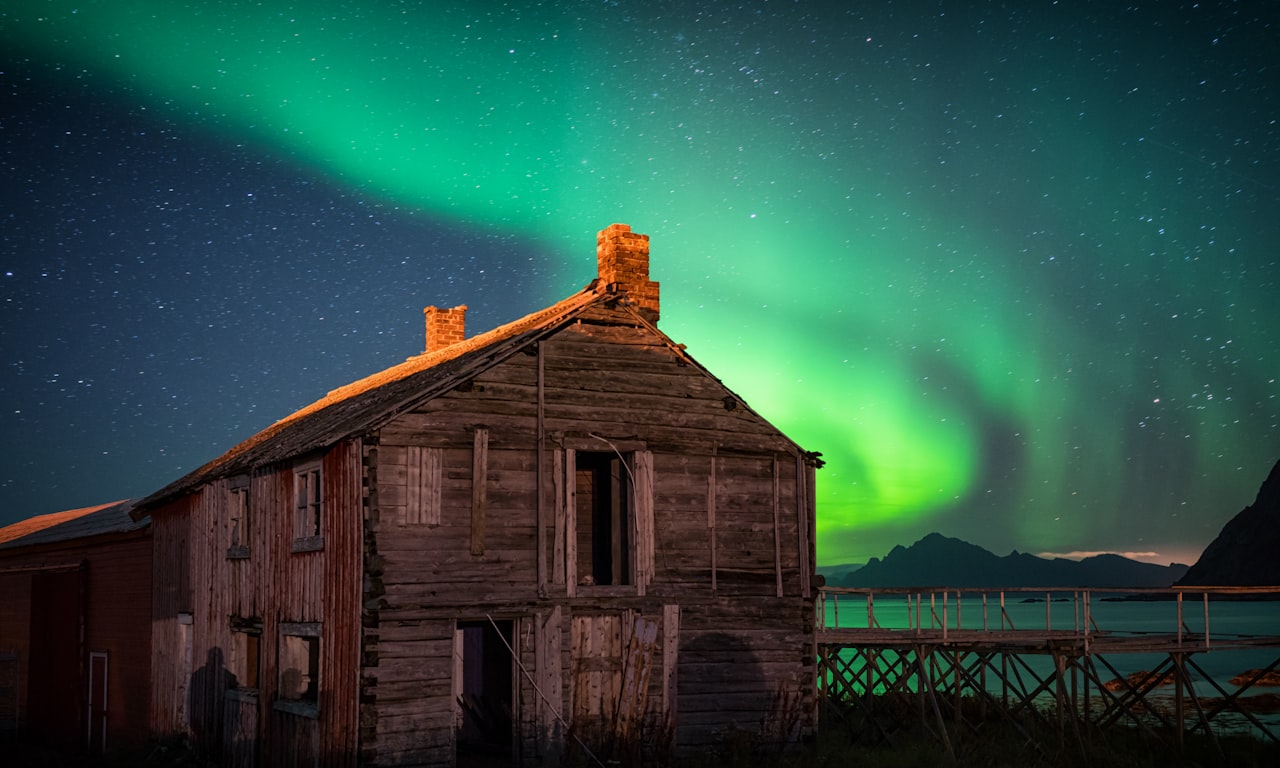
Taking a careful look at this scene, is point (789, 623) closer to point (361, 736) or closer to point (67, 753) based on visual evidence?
point (361, 736)

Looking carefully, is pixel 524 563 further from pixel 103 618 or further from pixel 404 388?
pixel 103 618

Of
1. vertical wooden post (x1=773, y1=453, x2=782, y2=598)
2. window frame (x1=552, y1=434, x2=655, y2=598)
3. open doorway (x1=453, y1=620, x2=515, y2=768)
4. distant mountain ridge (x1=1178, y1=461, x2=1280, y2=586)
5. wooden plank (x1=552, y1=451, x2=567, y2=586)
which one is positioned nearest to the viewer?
wooden plank (x1=552, y1=451, x2=567, y2=586)

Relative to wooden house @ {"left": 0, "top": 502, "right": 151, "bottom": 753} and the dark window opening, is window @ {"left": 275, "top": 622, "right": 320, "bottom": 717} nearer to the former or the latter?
the dark window opening

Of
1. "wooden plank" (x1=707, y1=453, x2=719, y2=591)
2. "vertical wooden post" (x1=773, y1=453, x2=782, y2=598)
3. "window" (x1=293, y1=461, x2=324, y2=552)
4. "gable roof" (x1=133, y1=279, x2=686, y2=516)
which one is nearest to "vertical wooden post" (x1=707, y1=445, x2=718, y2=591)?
"wooden plank" (x1=707, y1=453, x2=719, y2=591)

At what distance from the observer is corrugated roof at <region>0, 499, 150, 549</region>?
102 feet

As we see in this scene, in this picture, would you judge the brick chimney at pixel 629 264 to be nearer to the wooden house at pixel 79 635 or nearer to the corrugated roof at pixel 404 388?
Answer: the corrugated roof at pixel 404 388

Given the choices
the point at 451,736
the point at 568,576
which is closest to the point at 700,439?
the point at 568,576

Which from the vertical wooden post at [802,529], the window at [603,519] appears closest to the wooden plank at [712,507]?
the window at [603,519]

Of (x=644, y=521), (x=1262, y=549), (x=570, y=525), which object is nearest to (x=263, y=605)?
(x=570, y=525)

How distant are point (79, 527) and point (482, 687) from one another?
49.1ft

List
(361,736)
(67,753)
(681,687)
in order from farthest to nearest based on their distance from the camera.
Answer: (67,753) → (681,687) → (361,736)

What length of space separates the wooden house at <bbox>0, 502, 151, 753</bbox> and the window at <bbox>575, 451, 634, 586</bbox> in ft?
40.3

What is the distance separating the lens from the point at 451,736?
2008 cm

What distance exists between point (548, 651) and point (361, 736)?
11.6 ft
